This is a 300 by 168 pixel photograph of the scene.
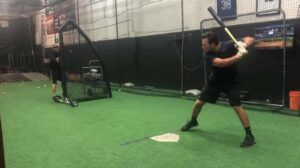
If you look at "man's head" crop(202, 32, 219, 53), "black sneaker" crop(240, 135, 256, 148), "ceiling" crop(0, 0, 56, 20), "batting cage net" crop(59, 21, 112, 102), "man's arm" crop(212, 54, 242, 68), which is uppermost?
"ceiling" crop(0, 0, 56, 20)

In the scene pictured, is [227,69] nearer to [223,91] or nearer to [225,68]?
[225,68]

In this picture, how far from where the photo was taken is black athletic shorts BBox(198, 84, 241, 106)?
4359 millimetres

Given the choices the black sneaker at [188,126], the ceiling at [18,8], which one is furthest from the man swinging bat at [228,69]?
the ceiling at [18,8]

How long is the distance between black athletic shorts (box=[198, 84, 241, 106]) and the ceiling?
592 inches

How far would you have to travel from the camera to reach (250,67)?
7.09 m

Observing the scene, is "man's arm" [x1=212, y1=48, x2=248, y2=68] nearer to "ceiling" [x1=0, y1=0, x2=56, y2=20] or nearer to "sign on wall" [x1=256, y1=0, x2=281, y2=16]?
"sign on wall" [x1=256, y1=0, x2=281, y2=16]

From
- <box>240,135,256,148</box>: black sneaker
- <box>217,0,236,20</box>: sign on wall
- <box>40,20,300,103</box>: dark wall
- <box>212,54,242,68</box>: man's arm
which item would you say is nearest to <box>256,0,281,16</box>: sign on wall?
<box>40,20,300,103</box>: dark wall

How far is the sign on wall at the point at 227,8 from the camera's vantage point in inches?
290

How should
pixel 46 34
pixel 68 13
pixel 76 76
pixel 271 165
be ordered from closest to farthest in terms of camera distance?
1. pixel 271 165
2. pixel 76 76
3. pixel 68 13
4. pixel 46 34

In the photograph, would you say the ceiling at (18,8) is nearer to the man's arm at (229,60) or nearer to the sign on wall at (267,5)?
the sign on wall at (267,5)

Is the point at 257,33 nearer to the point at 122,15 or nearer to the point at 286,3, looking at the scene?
the point at 286,3

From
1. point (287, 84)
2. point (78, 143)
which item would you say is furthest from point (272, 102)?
point (78, 143)

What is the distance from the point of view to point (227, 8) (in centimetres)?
753

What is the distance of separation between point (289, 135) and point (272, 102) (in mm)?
2194
